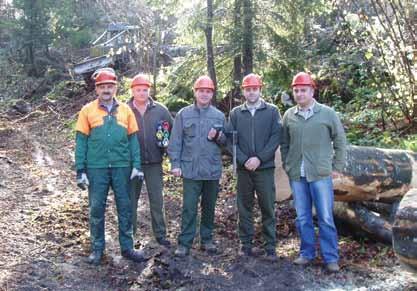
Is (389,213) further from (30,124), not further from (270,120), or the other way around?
(30,124)

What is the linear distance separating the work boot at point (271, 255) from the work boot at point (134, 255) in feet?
5.03

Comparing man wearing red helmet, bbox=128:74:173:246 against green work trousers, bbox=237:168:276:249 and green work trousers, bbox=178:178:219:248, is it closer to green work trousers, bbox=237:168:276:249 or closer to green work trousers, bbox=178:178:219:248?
green work trousers, bbox=178:178:219:248

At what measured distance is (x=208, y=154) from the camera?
6148mm

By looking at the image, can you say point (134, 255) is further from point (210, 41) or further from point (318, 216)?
point (210, 41)

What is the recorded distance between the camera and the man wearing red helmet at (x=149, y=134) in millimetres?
6418

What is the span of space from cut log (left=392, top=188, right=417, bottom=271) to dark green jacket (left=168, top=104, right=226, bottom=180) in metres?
2.19

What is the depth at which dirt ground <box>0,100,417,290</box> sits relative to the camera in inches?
215

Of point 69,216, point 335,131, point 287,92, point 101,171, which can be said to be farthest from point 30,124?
point 335,131

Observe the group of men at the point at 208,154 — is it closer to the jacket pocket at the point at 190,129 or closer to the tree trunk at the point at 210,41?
the jacket pocket at the point at 190,129

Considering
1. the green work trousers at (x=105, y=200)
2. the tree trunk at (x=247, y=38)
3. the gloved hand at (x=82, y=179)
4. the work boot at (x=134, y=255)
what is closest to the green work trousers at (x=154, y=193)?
the green work trousers at (x=105, y=200)

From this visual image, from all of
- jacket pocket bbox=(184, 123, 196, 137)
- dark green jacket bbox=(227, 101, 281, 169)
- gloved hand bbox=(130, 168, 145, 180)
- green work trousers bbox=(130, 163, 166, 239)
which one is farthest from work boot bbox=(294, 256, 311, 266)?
gloved hand bbox=(130, 168, 145, 180)

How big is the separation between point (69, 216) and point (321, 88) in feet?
29.0

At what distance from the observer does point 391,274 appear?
5816 mm

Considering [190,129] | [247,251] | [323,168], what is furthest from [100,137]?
[323,168]
